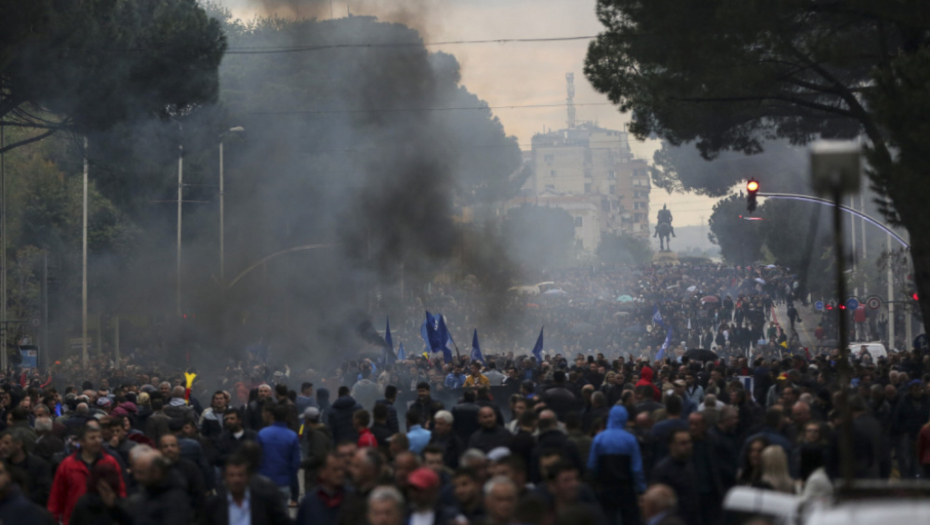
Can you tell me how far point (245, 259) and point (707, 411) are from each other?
3569 centimetres

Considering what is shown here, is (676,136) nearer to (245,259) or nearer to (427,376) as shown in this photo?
(427,376)

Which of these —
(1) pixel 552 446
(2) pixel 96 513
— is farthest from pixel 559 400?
(2) pixel 96 513

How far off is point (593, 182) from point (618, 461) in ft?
530

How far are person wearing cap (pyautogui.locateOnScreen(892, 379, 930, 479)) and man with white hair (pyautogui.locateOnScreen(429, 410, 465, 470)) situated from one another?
18.4 ft

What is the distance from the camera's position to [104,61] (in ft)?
69.4

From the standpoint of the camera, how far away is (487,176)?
72.7 m

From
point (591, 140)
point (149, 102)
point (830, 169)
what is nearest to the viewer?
point (830, 169)

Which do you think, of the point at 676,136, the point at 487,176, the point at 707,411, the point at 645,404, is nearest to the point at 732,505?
the point at 707,411

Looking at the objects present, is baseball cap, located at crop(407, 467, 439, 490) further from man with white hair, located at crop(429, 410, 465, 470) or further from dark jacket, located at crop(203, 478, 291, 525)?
man with white hair, located at crop(429, 410, 465, 470)

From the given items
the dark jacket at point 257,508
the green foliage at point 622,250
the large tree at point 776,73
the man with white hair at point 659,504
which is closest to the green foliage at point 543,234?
the green foliage at point 622,250

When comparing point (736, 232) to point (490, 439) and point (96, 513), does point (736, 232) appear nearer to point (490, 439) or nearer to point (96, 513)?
point (490, 439)

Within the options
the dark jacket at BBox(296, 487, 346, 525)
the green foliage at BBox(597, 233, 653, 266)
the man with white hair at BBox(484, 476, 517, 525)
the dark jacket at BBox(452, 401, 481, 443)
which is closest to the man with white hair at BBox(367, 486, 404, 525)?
the man with white hair at BBox(484, 476, 517, 525)

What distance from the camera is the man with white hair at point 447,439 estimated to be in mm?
8961

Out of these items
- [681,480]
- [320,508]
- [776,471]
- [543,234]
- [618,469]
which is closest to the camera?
[320,508]
